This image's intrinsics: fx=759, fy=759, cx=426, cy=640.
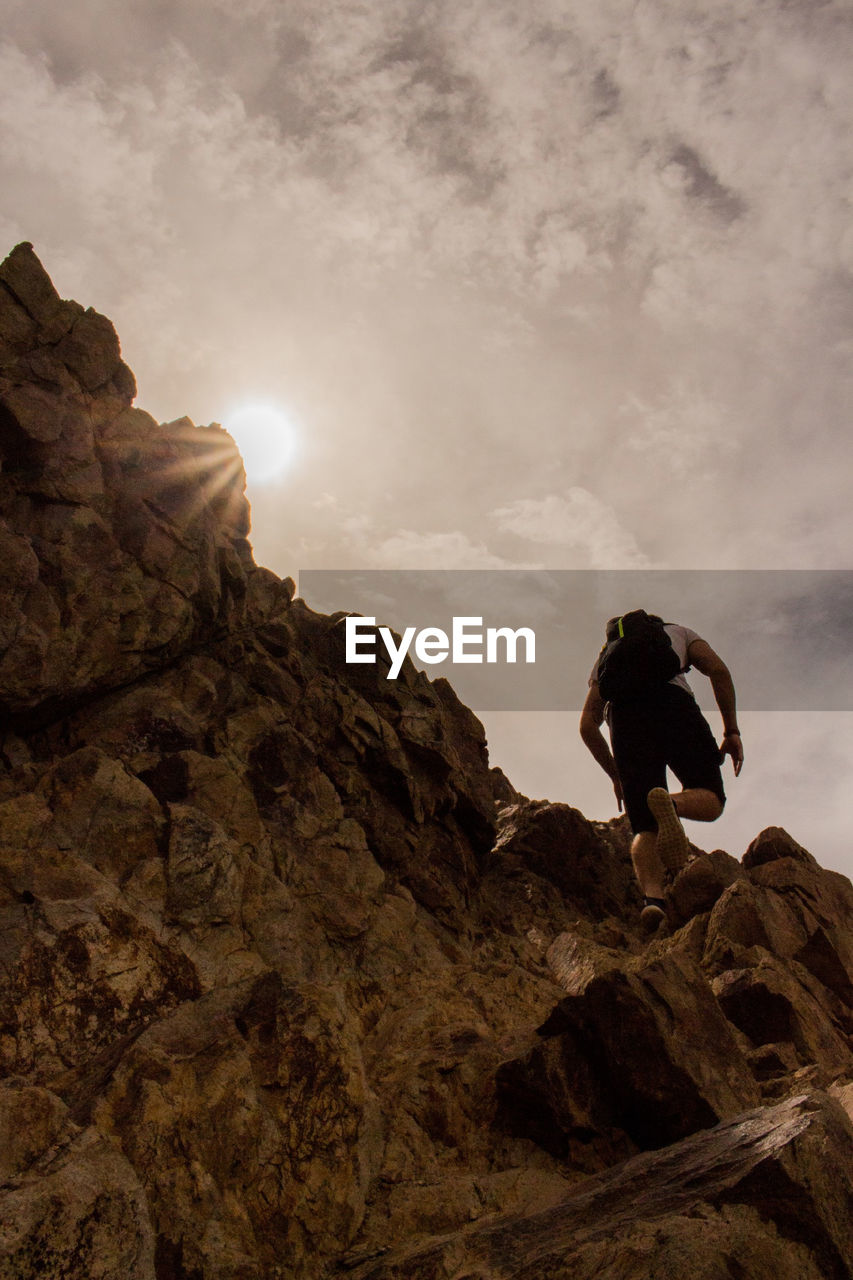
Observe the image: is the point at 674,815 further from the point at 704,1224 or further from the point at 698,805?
the point at 704,1224

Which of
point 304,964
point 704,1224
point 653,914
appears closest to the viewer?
point 704,1224

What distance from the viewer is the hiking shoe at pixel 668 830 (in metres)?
7.42

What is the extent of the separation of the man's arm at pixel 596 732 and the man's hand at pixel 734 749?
4.14ft

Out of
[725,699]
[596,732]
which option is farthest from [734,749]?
[596,732]

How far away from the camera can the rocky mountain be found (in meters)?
3.71

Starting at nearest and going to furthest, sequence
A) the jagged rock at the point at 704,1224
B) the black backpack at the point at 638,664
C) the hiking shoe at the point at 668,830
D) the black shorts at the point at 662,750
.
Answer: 1. the jagged rock at the point at 704,1224
2. the hiking shoe at the point at 668,830
3. the black shorts at the point at 662,750
4. the black backpack at the point at 638,664

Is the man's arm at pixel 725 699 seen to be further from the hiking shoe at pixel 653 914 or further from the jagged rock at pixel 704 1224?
the jagged rock at pixel 704 1224

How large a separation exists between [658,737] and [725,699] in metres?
1.12

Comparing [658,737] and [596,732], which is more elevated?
[596,732]

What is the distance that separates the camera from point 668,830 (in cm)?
743

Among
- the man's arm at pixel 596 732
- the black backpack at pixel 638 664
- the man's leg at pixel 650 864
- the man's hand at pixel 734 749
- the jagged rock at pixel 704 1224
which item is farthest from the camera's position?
the man's arm at pixel 596 732

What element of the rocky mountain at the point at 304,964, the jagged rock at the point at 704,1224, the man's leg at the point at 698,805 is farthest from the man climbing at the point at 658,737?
the jagged rock at the point at 704,1224

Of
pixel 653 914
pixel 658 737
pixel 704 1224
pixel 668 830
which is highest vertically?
pixel 658 737

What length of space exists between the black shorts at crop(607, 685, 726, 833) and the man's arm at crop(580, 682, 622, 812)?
750 millimetres
